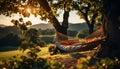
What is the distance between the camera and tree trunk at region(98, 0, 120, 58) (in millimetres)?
8586

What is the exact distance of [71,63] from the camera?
351 inches

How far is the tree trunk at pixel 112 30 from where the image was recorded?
8.59m

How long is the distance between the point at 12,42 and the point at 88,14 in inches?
527

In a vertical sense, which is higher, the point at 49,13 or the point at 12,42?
the point at 49,13

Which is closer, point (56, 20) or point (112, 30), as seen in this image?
point (112, 30)

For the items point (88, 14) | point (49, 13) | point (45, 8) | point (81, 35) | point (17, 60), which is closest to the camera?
point (17, 60)

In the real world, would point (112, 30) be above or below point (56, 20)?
above

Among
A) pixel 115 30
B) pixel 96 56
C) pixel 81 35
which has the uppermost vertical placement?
pixel 115 30

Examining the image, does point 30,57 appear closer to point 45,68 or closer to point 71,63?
point 45,68

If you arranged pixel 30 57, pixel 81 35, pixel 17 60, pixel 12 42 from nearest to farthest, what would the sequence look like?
pixel 17 60 < pixel 30 57 < pixel 12 42 < pixel 81 35

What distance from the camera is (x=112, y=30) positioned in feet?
28.8

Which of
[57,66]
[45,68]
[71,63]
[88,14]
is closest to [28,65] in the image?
[45,68]

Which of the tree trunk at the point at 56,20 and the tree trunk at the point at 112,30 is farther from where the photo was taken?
the tree trunk at the point at 56,20

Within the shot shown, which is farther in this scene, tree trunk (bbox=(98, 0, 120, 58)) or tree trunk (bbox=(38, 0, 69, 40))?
tree trunk (bbox=(38, 0, 69, 40))
